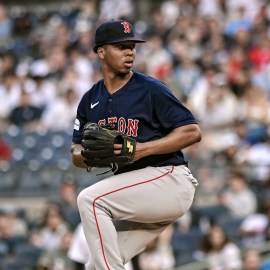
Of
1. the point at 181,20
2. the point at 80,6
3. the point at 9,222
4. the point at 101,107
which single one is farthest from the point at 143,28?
the point at 101,107

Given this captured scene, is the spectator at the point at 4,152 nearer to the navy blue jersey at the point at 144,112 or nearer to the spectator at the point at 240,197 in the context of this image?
the spectator at the point at 240,197

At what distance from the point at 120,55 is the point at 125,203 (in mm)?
775

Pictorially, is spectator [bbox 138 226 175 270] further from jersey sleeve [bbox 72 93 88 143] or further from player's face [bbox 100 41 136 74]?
player's face [bbox 100 41 136 74]

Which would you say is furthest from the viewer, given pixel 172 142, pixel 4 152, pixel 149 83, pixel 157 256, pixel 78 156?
pixel 4 152

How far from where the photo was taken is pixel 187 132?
4980mm

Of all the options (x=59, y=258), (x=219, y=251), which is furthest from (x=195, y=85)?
(x=219, y=251)

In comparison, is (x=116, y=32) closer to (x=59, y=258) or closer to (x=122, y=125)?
(x=122, y=125)

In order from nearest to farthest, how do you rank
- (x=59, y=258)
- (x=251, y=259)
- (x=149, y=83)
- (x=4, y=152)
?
(x=149, y=83) < (x=251, y=259) < (x=59, y=258) < (x=4, y=152)

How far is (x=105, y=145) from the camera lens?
→ 4.77m

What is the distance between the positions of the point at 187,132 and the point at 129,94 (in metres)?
0.37

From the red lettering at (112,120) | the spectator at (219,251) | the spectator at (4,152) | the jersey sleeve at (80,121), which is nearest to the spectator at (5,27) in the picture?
the spectator at (4,152)

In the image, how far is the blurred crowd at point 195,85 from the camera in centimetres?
1030

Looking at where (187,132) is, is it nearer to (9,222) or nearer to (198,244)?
(198,244)

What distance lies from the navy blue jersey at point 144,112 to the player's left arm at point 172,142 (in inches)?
1.6
